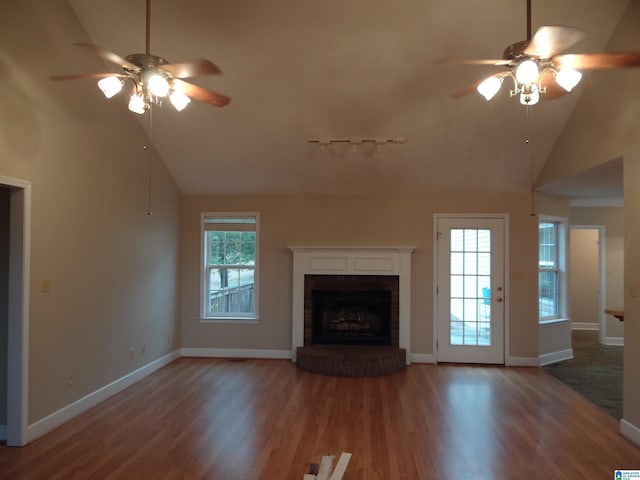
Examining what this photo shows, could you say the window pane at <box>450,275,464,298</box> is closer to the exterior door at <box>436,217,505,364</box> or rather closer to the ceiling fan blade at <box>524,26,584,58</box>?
the exterior door at <box>436,217,505,364</box>

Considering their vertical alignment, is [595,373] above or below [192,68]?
below

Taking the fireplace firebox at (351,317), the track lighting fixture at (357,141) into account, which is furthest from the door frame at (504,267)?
the track lighting fixture at (357,141)

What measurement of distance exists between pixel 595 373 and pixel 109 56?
20.2 ft

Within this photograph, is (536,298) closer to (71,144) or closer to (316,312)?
(316,312)

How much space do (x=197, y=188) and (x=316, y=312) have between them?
2432 mm

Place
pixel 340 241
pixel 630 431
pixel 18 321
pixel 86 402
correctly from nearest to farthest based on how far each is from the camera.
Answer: pixel 18 321 < pixel 630 431 < pixel 86 402 < pixel 340 241

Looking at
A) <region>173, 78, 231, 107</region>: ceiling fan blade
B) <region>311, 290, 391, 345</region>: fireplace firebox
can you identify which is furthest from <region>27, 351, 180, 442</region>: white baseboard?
<region>173, 78, 231, 107</region>: ceiling fan blade

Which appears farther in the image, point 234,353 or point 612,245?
point 612,245

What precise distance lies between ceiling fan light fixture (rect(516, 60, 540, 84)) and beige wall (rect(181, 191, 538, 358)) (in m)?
3.37

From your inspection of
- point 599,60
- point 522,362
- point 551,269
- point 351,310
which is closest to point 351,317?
point 351,310

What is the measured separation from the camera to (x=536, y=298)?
5555 mm

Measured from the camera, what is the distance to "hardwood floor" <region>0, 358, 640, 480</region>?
112 inches

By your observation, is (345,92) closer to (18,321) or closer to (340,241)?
(340,241)

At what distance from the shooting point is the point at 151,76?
2551mm
